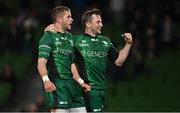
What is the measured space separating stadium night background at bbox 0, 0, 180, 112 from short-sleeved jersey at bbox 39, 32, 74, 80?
637cm

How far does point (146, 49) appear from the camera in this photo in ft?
55.1

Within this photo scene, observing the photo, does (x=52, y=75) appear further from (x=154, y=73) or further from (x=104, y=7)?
(x=104, y=7)

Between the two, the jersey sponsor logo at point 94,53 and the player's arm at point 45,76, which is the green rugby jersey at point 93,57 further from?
the player's arm at point 45,76

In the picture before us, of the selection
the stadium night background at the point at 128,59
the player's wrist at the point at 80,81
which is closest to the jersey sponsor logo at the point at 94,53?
the player's wrist at the point at 80,81

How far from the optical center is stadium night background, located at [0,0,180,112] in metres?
15.5

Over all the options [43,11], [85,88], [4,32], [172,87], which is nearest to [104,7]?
[43,11]

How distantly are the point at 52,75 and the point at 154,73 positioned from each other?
25.5 ft

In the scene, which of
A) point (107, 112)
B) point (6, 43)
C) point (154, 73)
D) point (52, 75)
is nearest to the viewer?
point (52, 75)

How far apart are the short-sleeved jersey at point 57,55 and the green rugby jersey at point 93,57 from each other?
334 mm

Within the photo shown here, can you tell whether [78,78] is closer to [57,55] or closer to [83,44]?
[57,55]

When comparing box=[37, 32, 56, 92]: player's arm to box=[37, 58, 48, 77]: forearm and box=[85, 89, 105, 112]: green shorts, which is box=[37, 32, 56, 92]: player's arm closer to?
box=[37, 58, 48, 77]: forearm

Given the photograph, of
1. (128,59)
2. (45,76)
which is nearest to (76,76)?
(45,76)

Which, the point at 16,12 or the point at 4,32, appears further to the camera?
the point at 16,12

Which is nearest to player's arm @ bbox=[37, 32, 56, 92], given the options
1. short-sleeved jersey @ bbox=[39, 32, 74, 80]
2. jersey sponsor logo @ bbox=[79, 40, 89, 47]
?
short-sleeved jersey @ bbox=[39, 32, 74, 80]
